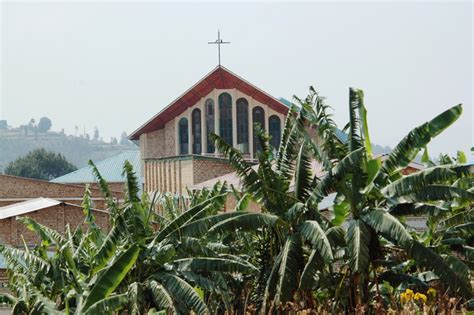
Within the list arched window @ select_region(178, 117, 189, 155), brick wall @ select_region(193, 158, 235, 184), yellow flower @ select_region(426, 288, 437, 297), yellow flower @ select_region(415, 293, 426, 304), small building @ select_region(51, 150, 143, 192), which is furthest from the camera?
small building @ select_region(51, 150, 143, 192)

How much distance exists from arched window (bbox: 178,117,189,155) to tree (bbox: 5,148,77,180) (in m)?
53.6

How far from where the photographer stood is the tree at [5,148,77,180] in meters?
108

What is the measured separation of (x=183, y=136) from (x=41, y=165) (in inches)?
2204

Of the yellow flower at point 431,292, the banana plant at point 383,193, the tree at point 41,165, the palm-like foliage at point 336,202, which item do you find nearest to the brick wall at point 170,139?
the palm-like foliage at point 336,202

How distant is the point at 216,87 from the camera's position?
181 feet

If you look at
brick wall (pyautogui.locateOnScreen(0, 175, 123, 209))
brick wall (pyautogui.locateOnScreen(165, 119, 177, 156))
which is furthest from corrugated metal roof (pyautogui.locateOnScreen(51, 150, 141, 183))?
brick wall (pyautogui.locateOnScreen(0, 175, 123, 209))

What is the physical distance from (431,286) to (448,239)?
5.48ft

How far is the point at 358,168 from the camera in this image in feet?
51.6

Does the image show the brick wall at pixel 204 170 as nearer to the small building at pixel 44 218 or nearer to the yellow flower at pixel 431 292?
the small building at pixel 44 218

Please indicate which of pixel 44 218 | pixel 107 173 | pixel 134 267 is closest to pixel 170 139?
pixel 107 173

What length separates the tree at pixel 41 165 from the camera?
108 meters

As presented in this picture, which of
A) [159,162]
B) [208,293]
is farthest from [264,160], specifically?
[159,162]

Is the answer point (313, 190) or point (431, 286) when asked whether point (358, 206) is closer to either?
point (313, 190)

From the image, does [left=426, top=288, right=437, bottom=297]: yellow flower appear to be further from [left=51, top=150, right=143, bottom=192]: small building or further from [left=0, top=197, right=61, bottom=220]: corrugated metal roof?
[left=51, top=150, right=143, bottom=192]: small building
